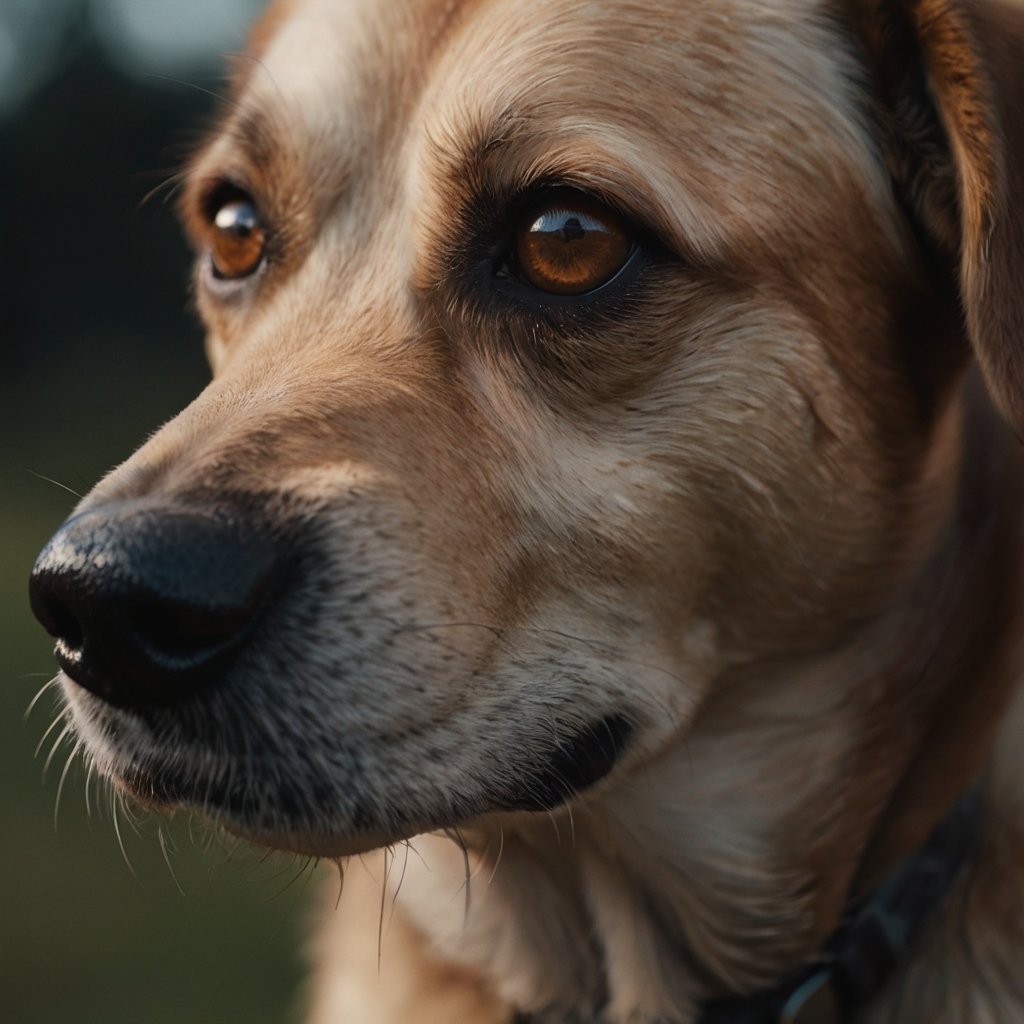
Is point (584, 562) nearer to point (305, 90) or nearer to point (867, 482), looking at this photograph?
point (867, 482)

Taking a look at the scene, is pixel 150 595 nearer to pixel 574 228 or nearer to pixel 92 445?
pixel 574 228

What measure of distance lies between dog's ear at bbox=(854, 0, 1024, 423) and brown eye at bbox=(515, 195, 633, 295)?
583 mm

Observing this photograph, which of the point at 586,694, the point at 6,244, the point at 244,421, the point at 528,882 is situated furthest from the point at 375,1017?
the point at 6,244

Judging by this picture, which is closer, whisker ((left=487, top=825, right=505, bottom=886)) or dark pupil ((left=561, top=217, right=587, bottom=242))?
dark pupil ((left=561, top=217, right=587, bottom=242))

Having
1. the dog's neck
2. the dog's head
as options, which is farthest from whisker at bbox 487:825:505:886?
the dog's head

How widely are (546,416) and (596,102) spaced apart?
530mm

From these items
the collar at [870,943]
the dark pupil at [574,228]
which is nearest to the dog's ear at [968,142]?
the dark pupil at [574,228]

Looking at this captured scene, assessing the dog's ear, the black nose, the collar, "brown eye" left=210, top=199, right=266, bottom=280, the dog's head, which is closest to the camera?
the black nose

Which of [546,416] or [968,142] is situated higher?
[968,142]

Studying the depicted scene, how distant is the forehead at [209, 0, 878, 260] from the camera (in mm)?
2078

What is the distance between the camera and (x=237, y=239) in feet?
8.80

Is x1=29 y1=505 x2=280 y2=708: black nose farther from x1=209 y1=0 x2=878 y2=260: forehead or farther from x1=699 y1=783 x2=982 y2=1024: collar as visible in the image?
x1=699 y1=783 x2=982 y2=1024: collar

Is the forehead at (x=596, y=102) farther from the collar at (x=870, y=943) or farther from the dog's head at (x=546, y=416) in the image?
the collar at (x=870, y=943)

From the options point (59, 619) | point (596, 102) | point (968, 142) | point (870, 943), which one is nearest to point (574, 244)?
point (596, 102)
